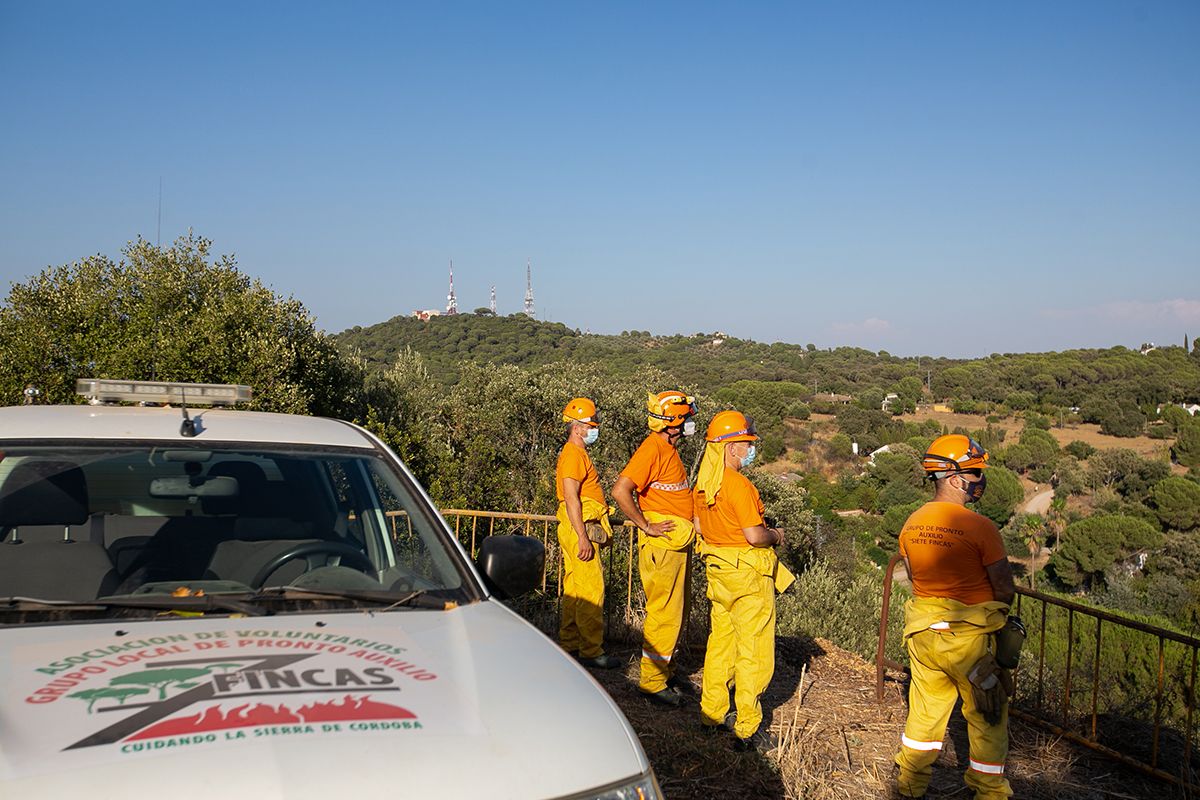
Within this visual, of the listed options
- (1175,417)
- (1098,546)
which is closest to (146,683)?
(1098,546)

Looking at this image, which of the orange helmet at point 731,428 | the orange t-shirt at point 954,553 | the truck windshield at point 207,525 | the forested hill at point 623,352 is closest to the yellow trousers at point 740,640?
the orange helmet at point 731,428

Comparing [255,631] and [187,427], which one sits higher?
[187,427]

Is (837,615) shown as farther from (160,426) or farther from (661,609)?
(160,426)

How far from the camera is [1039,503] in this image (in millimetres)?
50406

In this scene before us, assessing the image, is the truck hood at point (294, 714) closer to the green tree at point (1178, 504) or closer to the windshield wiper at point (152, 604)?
the windshield wiper at point (152, 604)

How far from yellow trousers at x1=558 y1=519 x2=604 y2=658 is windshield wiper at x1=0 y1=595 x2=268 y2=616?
12.7 ft

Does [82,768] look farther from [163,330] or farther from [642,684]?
[163,330]

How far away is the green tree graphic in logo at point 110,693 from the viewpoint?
1.92m

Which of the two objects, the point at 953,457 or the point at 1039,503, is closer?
the point at 953,457

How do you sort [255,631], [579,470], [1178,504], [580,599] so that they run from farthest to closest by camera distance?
[1178,504]
[580,599]
[579,470]
[255,631]

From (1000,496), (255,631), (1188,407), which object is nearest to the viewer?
(255,631)

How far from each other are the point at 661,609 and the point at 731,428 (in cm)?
128

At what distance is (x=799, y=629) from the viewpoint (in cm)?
1077

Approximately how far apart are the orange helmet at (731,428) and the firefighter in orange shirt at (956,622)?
1120 mm
